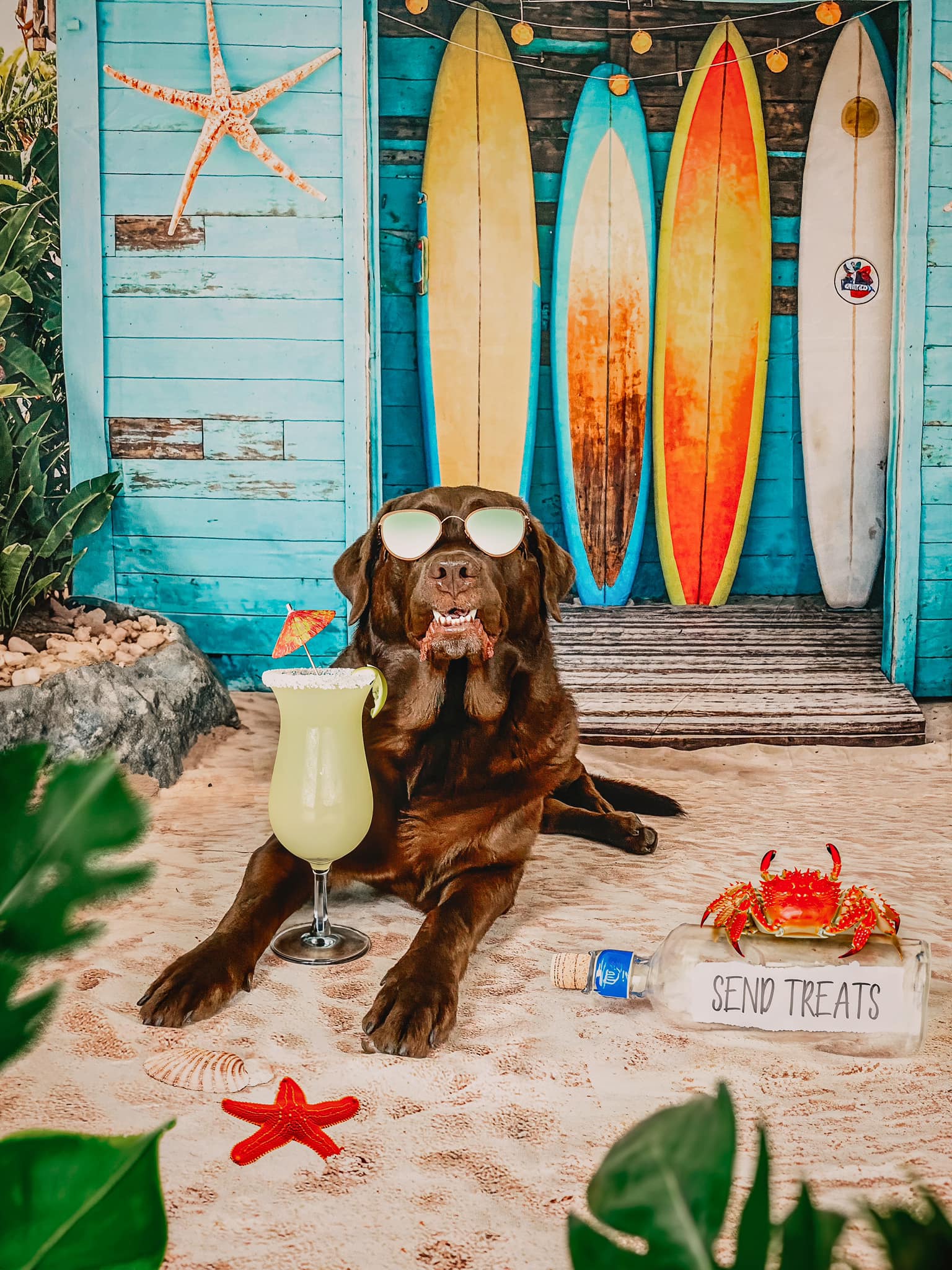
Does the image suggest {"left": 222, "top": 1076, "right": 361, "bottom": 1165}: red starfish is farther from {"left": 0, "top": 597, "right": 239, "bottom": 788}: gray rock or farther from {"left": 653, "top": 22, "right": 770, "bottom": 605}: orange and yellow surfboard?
{"left": 653, "top": 22, "right": 770, "bottom": 605}: orange and yellow surfboard

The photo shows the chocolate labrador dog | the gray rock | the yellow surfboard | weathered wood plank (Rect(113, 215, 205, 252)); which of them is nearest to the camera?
the chocolate labrador dog

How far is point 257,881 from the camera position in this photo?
1749 millimetres

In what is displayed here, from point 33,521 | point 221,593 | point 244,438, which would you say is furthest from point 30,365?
point 221,593

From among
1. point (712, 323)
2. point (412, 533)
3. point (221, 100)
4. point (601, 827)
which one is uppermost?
point (221, 100)

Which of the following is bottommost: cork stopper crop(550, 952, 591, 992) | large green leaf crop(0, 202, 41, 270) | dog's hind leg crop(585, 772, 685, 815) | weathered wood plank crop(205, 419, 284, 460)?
dog's hind leg crop(585, 772, 685, 815)

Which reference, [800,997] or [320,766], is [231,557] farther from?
[800,997]

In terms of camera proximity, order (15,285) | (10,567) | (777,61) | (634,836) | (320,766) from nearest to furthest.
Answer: (320,766) → (634,836) → (10,567) → (15,285) → (777,61)

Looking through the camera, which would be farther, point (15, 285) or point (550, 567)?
point (15, 285)

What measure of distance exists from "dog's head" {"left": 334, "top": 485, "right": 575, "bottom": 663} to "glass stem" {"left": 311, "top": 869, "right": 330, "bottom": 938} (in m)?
0.45

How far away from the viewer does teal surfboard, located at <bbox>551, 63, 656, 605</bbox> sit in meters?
→ 4.05

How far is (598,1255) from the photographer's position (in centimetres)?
19

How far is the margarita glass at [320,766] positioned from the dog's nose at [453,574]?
255 mm

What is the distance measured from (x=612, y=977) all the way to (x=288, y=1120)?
0.52 m

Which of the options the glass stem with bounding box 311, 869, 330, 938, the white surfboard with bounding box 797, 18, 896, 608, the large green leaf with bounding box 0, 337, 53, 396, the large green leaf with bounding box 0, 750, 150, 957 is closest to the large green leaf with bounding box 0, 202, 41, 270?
the large green leaf with bounding box 0, 337, 53, 396
